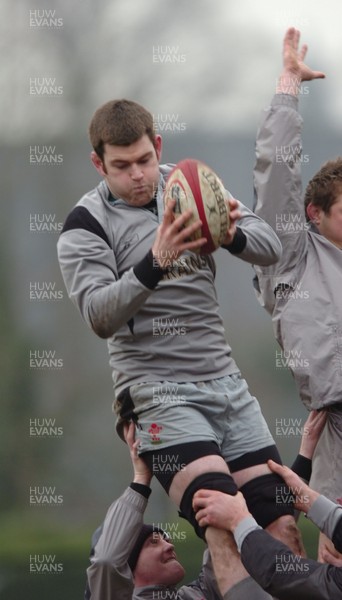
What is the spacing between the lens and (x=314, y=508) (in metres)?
3.24

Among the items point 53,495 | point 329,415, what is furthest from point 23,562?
point 329,415

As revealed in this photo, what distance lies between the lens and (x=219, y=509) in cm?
303

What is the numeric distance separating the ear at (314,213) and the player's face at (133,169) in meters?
0.97

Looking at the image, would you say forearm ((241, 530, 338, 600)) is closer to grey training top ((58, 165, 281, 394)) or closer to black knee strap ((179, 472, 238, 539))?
black knee strap ((179, 472, 238, 539))

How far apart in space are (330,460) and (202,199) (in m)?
1.26

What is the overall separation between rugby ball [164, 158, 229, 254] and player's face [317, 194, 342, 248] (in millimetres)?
993

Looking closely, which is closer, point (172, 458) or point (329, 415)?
point (172, 458)

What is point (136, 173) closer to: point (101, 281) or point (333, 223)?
point (101, 281)

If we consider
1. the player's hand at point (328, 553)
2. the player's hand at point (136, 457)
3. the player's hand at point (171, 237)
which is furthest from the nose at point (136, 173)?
the player's hand at point (328, 553)

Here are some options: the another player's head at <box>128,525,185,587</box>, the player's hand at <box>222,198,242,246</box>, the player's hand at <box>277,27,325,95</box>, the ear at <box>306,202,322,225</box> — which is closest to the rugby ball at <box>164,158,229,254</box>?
the player's hand at <box>222,198,242,246</box>

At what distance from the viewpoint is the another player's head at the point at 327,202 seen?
4125 mm

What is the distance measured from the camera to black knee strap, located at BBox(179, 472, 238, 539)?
310 centimetres

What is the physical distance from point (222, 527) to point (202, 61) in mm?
4849

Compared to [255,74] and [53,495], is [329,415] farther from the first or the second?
[255,74]
